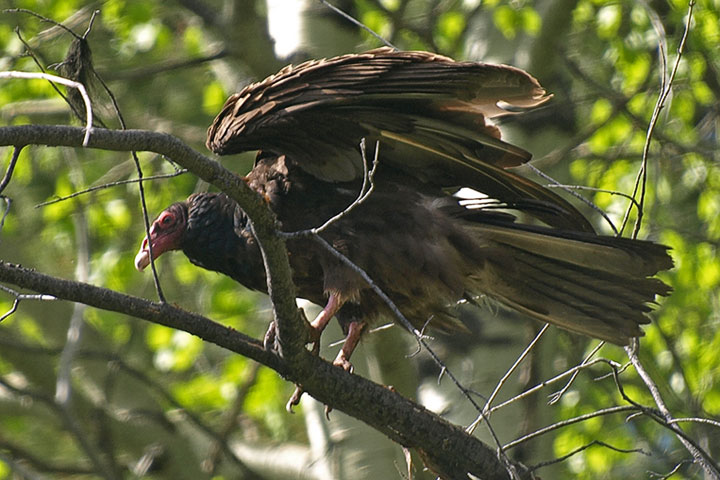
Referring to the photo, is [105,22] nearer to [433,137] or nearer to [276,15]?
[276,15]

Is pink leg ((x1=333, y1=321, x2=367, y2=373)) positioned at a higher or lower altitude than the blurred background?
lower

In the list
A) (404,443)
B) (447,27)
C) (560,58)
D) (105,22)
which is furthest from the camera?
(447,27)

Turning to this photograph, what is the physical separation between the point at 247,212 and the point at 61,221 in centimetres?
427

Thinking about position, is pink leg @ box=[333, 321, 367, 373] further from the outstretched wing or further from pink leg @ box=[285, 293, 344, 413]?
the outstretched wing

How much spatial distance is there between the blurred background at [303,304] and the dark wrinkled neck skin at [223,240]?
2.27 ft

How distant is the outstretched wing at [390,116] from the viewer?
2668 mm

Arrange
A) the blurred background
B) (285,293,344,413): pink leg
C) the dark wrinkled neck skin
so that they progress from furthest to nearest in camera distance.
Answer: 1. the blurred background
2. the dark wrinkled neck skin
3. (285,293,344,413): pink leg

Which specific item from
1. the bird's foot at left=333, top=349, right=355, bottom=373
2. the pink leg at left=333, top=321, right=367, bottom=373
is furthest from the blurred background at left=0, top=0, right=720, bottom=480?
the bird's foot at left=333, top=349, right=355, bottom=373

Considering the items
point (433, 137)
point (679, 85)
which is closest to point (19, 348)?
point (433, 137)

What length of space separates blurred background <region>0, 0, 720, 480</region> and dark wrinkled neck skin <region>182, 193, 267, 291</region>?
2.27 ft

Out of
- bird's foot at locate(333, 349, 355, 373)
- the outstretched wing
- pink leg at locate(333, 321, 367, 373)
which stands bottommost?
bird's foot at locate(333, 349, 355, 373)

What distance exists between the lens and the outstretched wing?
2668mm

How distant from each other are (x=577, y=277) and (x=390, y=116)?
86 centimetres

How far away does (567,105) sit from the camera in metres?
4.71
